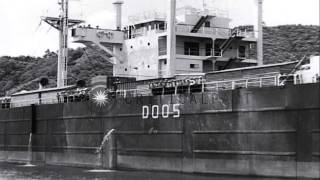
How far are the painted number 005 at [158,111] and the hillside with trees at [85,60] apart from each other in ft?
148

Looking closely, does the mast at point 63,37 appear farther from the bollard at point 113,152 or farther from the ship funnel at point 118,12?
the bollard at point 113,152

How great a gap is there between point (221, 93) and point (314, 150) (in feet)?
15.8

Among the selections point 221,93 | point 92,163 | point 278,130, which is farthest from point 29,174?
point 278,130

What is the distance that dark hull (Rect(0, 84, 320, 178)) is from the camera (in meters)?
20.6

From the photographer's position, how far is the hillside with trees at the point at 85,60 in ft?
263

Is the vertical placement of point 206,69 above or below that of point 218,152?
above

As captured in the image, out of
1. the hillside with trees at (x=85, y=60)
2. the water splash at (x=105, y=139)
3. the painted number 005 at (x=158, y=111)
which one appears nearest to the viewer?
the painted number 005 at (x=158, y=111)

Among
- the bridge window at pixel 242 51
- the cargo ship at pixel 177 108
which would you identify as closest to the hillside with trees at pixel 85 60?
the cargo ship at pixel 177 108

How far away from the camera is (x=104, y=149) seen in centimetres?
2891

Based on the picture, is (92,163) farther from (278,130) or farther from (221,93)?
(278,130)

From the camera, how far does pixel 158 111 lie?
26.0m

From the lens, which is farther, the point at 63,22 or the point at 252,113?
the point at 63,22

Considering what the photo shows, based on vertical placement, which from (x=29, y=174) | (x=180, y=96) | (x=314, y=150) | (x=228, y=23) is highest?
(x=228, y=23)

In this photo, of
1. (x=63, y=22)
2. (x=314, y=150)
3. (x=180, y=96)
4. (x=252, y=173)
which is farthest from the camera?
(x=63, y=22)
